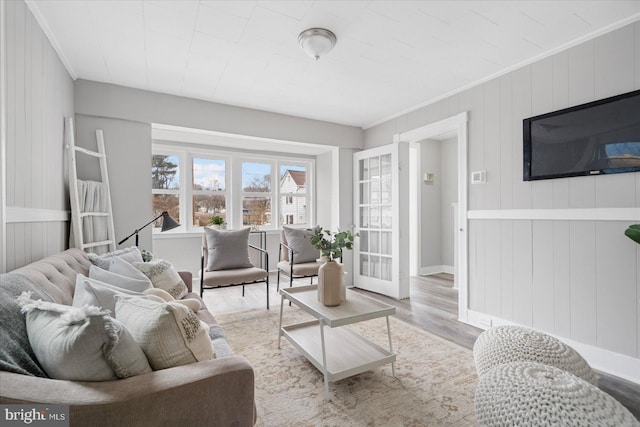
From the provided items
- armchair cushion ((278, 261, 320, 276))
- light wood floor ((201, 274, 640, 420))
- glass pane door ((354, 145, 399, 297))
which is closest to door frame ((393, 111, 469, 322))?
light wood floor ((201, 274, 640, 420))

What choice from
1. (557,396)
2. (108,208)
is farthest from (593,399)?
(108,208)

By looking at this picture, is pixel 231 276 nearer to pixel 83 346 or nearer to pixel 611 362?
pixel 83 346

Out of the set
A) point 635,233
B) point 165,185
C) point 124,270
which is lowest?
point 124,270

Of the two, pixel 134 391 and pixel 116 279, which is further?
pixel 116 279

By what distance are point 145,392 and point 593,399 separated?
58.2 inches

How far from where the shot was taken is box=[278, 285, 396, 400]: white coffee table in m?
1.89

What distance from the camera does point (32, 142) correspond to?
75.8 inches

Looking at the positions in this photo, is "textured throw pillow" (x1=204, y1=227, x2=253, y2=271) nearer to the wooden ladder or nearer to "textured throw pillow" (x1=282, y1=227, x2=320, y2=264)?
"textured throw pillow" (x1=282, y1=227, x2=320, y2=264)

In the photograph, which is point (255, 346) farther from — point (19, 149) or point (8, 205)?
point (19, 149)

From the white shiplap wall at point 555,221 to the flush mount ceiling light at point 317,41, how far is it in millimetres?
1668

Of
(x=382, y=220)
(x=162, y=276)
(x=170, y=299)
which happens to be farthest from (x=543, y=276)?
(x=162, y=276)

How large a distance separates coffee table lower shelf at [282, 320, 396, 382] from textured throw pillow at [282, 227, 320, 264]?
62.0 inches

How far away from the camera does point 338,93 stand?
335cm

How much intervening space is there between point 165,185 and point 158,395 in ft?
14.8
